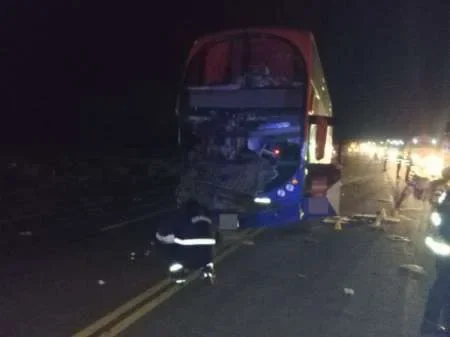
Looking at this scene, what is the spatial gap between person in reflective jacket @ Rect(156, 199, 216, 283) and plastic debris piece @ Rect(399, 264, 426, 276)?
10.7 feet

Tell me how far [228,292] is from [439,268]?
103 inches

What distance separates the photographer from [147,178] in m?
26.4

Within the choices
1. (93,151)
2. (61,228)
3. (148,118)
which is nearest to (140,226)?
(61,228)

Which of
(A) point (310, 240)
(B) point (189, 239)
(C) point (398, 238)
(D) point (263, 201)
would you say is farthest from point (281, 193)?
(B) point (189, 239)

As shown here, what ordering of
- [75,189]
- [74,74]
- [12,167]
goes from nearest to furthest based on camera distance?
[75,189] < [12,167] < [74,74]

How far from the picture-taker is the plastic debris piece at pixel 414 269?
9.51 metres

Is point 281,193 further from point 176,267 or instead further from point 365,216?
point 365,216

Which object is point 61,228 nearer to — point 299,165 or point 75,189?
point 299,165

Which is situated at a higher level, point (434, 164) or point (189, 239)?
point (434, 164)

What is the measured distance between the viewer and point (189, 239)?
25.7ft

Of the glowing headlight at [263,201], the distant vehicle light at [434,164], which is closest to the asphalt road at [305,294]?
the glowing headlight at [263,201]

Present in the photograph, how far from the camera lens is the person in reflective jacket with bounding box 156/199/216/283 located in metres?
7.83

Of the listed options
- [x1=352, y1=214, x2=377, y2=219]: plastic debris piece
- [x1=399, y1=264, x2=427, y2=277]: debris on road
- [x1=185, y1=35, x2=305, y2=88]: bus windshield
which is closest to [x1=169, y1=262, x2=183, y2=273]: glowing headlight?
[x1=399, y1=264, x2=427, y2=277]: debris on road

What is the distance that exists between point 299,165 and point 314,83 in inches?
66.1
